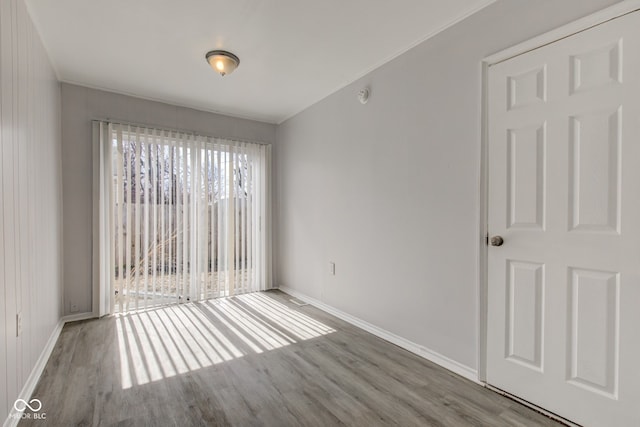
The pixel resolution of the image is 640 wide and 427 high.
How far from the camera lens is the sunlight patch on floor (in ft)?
7.75

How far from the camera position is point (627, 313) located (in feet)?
4.92

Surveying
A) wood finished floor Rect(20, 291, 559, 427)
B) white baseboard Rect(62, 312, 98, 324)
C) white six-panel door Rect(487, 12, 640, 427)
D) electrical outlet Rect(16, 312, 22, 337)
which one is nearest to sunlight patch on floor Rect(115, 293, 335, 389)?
wood finished floor Rect(20, 291, 559, 427)

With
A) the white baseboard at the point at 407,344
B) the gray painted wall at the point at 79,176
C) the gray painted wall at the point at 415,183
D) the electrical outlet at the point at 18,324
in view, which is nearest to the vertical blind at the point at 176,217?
the gray painted wall at the point at 79,176

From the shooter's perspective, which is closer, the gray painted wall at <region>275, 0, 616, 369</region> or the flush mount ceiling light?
the gray painted wall at <region>275, 0, 616, 369</region>

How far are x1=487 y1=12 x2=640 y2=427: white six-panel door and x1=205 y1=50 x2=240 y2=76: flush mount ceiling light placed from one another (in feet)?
6.95

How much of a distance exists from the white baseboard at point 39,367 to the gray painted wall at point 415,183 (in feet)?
8.35

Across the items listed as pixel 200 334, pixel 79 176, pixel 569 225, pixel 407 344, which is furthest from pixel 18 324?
pixel 569 225

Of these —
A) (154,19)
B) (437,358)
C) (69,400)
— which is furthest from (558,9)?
(69,400)

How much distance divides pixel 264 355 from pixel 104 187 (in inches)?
103

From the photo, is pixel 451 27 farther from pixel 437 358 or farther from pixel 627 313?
pixel 437 358

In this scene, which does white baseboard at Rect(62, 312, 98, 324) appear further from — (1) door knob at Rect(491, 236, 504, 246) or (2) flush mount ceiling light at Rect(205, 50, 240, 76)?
(1) door knob at Rect(491, 236, 504, 246)

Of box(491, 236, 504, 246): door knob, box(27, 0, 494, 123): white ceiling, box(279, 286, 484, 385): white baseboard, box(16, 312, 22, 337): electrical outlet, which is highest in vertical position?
box(27, 0, 494, 123): white ceiling

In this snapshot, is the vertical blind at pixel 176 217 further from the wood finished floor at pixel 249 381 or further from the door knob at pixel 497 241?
the door knob at pixel 497 241

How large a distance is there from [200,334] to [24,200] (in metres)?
1.73
